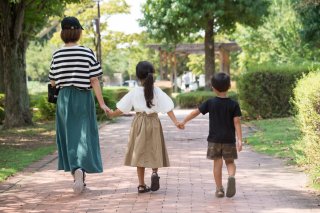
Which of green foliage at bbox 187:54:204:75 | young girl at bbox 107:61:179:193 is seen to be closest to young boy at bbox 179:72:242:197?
young girl at bbox 107:61:179:193

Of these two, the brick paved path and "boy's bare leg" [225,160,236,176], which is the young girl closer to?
the brick paved path

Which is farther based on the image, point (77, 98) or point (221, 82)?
point (77, 98)

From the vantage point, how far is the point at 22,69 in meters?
18.1

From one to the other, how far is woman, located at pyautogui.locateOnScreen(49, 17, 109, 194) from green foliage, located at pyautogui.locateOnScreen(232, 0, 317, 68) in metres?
30.4

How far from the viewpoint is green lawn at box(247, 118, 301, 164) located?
33.6 feet

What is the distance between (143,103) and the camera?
21.9 ft

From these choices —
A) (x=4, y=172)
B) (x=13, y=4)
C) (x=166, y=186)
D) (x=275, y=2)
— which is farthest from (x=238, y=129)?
(x=275, y=2)

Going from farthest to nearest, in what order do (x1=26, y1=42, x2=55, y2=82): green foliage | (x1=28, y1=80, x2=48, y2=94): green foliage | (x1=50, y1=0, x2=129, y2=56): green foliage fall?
(x1=26, y1=42, x2=55, y2=82): green foliage, (x1=28, y1=80, x2=48, y2=94): green foliage, (x1=50, y1=0, x2=129, y2=56): green foliage

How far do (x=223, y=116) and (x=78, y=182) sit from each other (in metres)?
1.77

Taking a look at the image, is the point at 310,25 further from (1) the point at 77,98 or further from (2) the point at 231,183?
(2) the point at 231,183

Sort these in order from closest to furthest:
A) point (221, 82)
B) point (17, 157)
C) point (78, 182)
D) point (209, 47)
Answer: point (221, 82), point (78, 182), point (17, 157), point (209, 47)

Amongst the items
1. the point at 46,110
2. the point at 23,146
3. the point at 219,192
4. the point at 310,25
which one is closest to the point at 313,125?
the point at 219,192

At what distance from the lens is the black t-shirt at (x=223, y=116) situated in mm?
6332

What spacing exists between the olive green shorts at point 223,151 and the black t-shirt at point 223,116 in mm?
44
